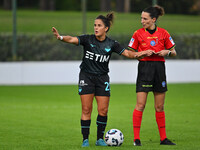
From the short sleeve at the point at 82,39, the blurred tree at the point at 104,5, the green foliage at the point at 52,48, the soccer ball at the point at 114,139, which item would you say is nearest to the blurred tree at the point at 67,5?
the blurred tree at the point at 104,5

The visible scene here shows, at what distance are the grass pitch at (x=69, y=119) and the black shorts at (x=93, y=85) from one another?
0.79m

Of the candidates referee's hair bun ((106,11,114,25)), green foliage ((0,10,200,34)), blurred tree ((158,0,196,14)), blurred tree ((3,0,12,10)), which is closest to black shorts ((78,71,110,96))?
referee's hair bun ((106,11,114,25))

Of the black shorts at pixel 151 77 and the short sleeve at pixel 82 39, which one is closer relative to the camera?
the short sleeve at pixel 82 39

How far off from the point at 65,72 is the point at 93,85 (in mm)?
11978

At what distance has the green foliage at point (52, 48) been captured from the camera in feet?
69.2

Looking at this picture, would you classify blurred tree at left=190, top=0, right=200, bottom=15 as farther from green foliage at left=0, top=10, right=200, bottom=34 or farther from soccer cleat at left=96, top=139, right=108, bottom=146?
→ soccer cleat at left=96, top=139, right=108, bottom=146

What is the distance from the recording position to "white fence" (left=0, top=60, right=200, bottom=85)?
1839cm

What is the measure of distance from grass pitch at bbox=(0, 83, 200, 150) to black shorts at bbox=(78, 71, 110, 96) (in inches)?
31.3

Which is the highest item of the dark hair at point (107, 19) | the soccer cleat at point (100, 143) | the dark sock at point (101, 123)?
the dark hair at point (107, 19)

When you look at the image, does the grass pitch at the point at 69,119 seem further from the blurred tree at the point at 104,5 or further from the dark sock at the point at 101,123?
the blurred tree at the point at 104,5

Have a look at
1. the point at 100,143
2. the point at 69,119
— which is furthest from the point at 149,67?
the point at 69,119

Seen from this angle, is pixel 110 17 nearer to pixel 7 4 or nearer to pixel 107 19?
pixel 107 19

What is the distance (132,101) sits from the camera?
13742 millimetres

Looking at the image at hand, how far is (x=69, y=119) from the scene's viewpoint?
401 inches
